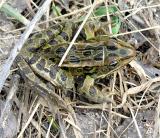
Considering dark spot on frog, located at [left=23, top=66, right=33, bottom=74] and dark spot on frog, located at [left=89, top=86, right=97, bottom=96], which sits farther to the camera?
dark spot on frog, located at [left=89, top=86, right=97, bottom=96]

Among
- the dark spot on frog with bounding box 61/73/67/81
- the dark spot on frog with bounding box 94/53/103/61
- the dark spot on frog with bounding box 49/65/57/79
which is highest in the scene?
the dark spot on frog with bounding box 49/65/57/79

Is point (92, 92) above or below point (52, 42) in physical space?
below

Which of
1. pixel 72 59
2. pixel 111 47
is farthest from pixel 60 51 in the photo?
pixel 111 47

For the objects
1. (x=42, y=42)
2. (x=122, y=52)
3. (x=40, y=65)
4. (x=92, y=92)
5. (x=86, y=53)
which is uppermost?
(x=42, y=42)

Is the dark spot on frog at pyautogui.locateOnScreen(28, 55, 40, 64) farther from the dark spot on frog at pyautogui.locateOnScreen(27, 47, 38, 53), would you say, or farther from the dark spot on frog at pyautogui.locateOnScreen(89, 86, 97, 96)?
the dark spot on frog at pyautogui.locateOnScreen(89, 86, 97, 96)

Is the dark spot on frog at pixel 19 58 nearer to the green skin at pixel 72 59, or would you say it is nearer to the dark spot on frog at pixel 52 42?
the green skin at pixel 72 59

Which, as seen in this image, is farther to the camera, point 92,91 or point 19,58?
point 92,91

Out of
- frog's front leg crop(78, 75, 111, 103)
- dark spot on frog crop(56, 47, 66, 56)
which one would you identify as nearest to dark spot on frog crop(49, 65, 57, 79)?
dark spot on frog crop(56, 47, 66, 56)

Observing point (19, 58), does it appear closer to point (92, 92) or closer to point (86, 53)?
point (86, 53)

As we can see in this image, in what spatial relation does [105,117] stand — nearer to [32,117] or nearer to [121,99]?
[121,99]
